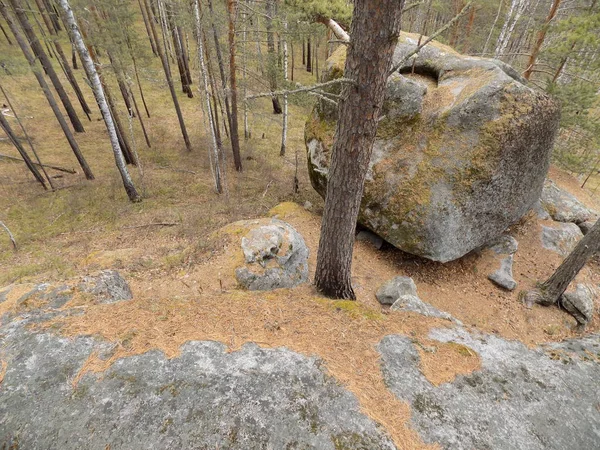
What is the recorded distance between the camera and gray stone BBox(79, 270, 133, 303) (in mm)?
4664

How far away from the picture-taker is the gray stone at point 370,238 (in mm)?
9242

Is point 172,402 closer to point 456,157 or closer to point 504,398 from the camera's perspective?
point 504,398

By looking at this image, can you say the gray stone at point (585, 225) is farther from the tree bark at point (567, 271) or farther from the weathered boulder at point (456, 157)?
the tree bark at point (567, 271)

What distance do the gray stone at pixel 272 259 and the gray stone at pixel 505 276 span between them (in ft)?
18.3

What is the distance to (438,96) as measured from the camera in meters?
8.32

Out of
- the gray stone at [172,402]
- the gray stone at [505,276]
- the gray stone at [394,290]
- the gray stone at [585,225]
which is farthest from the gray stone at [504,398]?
the gray stone at [585,225]

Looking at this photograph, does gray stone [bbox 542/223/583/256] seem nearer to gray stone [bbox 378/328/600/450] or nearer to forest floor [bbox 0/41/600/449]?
forest floor [bbox 0/41/600/449]

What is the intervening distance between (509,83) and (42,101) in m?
27.5

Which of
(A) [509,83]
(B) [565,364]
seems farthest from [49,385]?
(A) [509,83]

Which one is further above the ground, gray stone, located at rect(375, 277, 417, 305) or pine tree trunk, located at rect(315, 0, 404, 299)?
pine tree trunk, located at rect(315, 0, 404, 299)

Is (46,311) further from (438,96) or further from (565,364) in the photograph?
(438,96)

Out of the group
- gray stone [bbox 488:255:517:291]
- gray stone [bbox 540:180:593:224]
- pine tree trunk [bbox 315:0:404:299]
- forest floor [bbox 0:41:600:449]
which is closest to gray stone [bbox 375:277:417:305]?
forest floor [bbox 0:41:600:449]

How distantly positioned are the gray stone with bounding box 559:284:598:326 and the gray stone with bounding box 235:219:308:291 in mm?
6786

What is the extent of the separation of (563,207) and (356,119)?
11.9 metres
